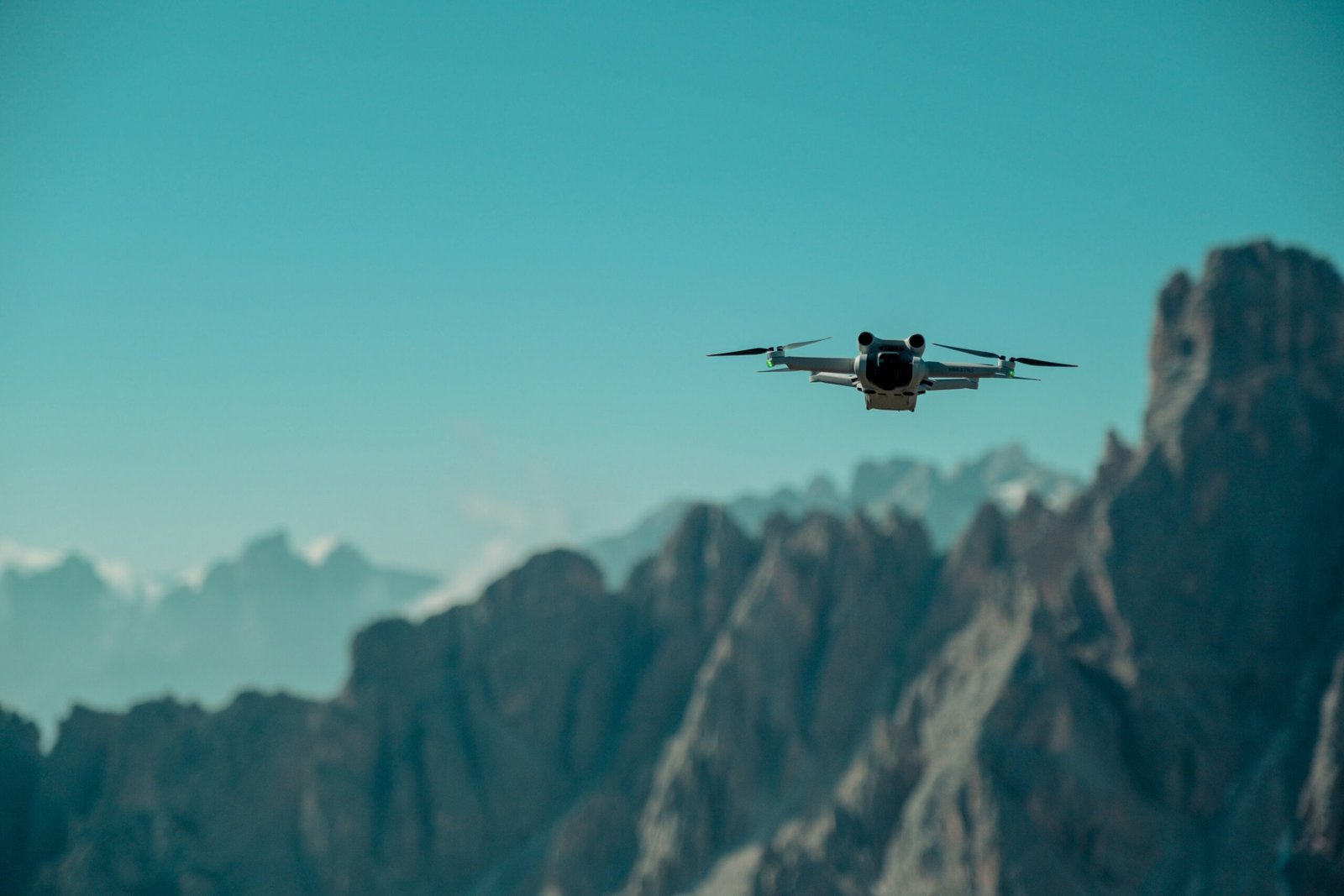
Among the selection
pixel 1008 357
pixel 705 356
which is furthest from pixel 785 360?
pixel 1008 357

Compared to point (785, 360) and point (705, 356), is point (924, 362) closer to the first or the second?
point (785, 360)

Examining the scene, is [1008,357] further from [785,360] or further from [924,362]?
[785,360]

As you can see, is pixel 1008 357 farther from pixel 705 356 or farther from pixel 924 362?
pixel 705 356

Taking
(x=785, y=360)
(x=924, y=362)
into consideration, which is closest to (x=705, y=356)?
(x=785, y=360)

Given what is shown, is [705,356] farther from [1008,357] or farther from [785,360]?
[1008,357]

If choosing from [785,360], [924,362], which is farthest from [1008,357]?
[785,360]
